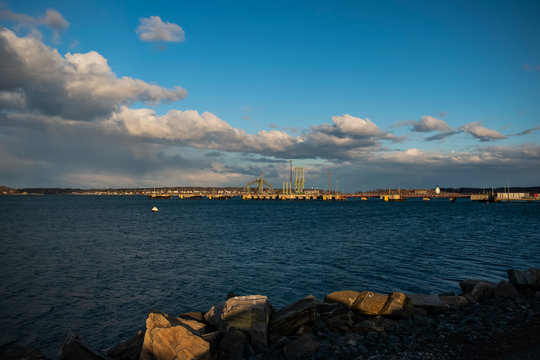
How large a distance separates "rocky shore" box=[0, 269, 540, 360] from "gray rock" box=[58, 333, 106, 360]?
26 mm

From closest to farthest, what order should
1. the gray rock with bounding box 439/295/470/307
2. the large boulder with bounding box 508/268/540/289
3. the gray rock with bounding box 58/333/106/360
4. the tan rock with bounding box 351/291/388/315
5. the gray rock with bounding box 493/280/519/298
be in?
1. the gray rock with bounding box 58/333/106/360
2. the tan rock with bounding box 351/291/388/315
3. the gray rock with bounding box 439/295/470/307
4. the gray rock with bounding box 493/280/519/298
5. the large boulder with bounding box 508/268/540/289

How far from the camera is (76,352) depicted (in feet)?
32.5

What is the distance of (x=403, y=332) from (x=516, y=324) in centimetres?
364

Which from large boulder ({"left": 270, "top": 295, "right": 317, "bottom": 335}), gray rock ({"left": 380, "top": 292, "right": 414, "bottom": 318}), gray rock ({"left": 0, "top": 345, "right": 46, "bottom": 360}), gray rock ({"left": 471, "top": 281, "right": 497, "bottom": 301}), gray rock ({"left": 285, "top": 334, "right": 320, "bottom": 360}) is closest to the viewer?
gray rock ({"left": 0, "top": 345, "right": 46, "bottom": 360})

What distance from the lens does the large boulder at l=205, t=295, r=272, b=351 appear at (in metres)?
11.4

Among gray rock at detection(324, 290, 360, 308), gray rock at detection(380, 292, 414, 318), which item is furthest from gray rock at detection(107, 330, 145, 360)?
gray rock at detection(380, 292, 414, 318)

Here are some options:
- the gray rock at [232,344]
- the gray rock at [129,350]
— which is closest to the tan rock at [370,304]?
the gray rock at [232,344]

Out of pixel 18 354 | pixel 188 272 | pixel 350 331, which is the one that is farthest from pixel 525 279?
pixel 188 272

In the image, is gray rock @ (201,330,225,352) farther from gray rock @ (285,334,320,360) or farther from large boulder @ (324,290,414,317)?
large boulder @ (324,290,414,317)

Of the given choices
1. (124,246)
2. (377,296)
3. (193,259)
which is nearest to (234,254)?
(193,259)

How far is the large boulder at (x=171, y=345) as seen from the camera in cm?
989

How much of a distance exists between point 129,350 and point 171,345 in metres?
1.98

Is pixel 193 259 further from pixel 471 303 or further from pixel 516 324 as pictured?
pixel 516 324

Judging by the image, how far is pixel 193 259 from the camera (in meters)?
30.1
